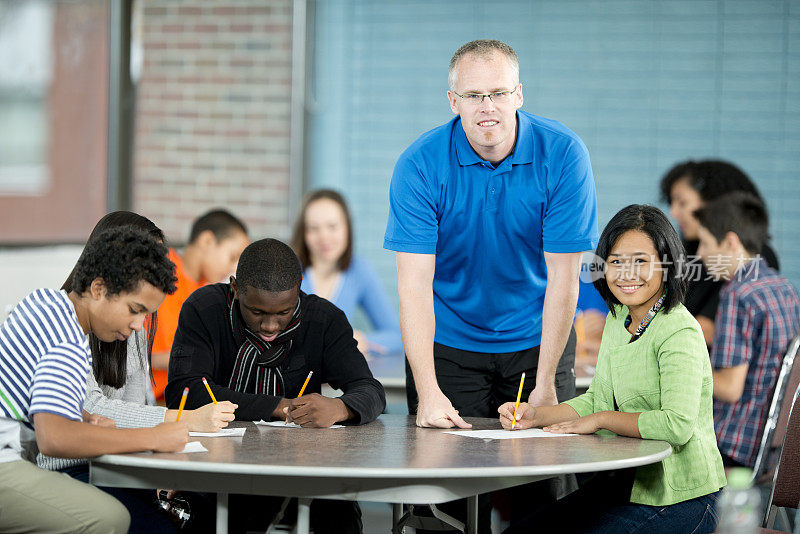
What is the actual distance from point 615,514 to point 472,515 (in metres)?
0.46

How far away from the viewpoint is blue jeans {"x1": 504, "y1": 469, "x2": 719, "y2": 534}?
2158 millimetres

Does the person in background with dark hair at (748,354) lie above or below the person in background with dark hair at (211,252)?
below

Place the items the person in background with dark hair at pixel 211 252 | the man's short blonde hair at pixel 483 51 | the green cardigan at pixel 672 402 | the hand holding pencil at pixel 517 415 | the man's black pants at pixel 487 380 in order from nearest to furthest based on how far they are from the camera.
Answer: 1. the green cardigan at pixel 672 402
2. the hand holding pencil at pixel 517 415
3. the man's short blonde hair at pixel 483 51
4. the man's black pants at pixel 487 380
5. the person in background with dark hair at pixel 211 252

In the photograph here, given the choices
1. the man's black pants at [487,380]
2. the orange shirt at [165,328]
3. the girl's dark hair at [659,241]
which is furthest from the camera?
the orange shirt at [165,328]

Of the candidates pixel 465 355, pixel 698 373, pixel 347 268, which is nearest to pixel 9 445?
pixel 465 355

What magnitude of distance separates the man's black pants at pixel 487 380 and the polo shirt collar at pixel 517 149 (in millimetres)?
551

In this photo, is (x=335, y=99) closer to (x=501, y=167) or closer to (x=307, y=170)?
(x=307, y=170)

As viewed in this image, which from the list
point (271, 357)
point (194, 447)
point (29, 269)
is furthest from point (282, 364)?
point (29, 269)

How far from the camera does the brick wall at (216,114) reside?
5.71m

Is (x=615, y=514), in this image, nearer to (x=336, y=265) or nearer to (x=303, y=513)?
(x=303, y=513)

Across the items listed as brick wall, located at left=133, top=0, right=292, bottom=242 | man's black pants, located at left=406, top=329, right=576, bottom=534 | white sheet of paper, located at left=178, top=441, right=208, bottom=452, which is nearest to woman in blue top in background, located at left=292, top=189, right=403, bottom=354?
brick wall, located at left=133, top=0, right=292, bottom=242

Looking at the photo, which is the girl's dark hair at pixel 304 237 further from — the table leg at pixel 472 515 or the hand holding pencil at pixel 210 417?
the hand holding pencil at pixel 210 417

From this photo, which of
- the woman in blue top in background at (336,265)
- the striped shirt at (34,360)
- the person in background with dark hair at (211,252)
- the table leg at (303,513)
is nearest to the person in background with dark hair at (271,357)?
the table leg at (303,513)

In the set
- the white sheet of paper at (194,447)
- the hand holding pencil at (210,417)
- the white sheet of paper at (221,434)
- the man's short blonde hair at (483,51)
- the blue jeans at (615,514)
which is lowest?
the blue jeans at (615,514)
